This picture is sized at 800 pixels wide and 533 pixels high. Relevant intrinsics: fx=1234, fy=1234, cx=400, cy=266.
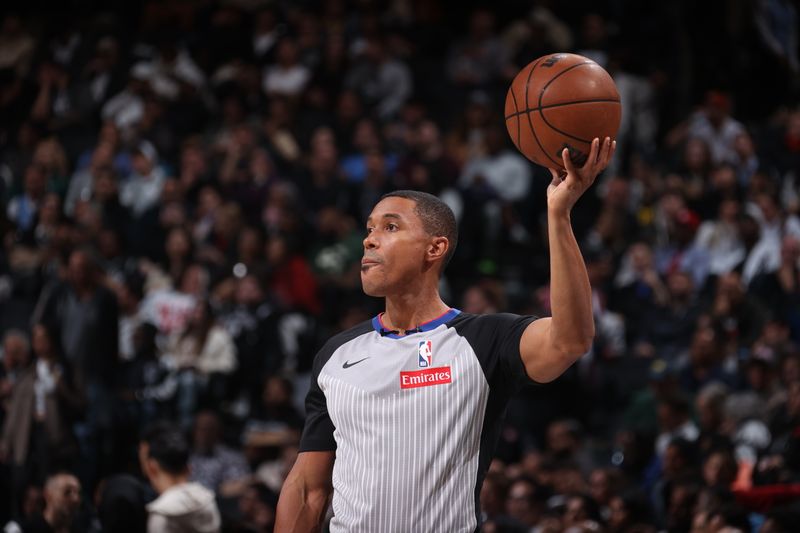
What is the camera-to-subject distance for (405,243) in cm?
379

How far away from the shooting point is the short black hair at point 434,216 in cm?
385

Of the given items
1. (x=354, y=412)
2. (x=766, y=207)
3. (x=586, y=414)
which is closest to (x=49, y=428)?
(x=586, y=414)

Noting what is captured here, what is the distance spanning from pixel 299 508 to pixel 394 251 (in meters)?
0.84

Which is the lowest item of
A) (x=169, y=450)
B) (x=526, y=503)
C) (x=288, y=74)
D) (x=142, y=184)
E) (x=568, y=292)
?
(x=526, y=503)

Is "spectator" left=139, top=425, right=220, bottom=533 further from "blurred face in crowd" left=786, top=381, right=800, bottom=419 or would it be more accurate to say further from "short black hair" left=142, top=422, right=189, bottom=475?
"blurred face in crowd" left=786, top=381, right=800, bottom=419

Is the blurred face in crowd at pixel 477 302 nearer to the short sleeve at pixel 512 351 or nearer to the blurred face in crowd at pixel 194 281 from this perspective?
the blurred face in crowd at pixel 194 281

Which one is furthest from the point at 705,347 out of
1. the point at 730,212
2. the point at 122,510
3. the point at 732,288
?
the point at 122,510

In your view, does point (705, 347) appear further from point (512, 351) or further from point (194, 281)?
point (512, 351)

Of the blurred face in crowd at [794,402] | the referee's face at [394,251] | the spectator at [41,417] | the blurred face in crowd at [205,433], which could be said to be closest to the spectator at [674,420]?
the blurred face in crowd at [794,402]

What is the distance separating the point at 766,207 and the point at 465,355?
7.69m

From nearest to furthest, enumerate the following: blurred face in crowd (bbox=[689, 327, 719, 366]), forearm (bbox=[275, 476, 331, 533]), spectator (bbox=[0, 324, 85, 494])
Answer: forearm (bbox=[275, 476, 331, 533]) < spectator (bbox=[0, 324, 85, 494]) < blurred face in crowd (bbox=[689, 327, 719, 366])

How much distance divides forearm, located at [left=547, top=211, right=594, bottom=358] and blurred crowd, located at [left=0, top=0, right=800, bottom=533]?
2.90 meters

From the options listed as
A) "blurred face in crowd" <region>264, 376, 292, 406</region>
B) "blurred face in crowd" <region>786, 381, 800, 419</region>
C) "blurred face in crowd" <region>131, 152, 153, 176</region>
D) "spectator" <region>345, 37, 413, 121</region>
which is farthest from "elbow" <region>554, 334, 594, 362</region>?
"spectator" <region>345, 37, 413, 121</region>

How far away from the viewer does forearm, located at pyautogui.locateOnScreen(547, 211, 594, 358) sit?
3.25 m
